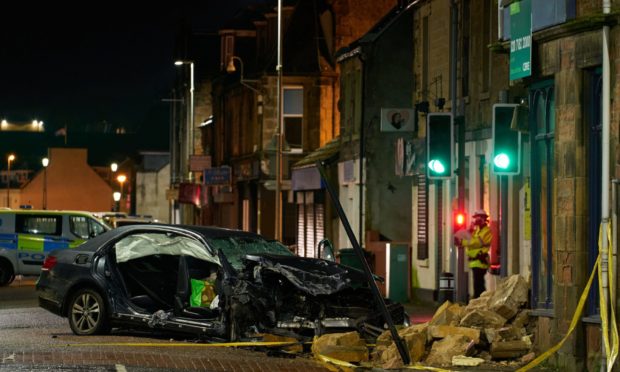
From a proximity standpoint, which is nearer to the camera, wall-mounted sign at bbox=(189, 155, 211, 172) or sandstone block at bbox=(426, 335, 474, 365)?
sandstone block at bbox=(426, 335, 474, 365)

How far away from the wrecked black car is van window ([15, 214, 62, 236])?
15860mm

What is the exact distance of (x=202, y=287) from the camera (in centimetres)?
1681

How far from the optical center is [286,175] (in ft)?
161

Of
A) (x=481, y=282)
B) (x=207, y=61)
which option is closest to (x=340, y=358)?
(x=481, y=282)

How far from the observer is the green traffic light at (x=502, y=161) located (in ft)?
62.6

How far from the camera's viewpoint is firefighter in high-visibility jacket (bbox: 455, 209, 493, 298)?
2173 cm

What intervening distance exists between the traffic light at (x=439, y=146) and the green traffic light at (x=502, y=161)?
3.49 m

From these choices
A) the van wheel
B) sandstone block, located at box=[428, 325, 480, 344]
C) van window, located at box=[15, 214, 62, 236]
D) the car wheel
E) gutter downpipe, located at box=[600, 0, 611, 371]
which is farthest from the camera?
van window, located at box=[15, 214, 62, 236]

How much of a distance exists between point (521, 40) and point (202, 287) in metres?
4.98

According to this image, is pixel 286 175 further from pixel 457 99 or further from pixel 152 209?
pixel 152 209

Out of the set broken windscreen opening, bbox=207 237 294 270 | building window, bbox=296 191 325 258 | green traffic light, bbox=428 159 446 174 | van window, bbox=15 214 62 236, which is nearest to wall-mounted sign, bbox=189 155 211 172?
building window, bbox=296 191 325 258

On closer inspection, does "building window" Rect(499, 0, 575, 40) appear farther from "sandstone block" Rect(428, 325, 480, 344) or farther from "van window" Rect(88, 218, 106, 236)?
"van window" Rect(88, 218, 106, 236)

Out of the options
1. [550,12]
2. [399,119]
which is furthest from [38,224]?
[550,12]

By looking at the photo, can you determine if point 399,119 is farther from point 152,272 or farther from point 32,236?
point 152,272
